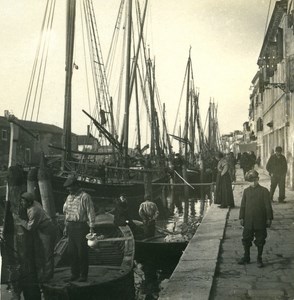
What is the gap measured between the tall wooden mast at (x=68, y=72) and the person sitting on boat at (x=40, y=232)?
954 centimetres

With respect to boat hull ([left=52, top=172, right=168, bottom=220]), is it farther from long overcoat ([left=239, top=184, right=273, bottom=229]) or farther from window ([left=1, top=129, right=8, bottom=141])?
window ([left=1, top=129, right=8, bottom=141])

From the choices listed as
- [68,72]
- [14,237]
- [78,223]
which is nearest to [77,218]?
[78,223]

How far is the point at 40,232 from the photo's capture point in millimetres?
7406

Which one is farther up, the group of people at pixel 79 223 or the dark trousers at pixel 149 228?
the group of people at pixel 79 223

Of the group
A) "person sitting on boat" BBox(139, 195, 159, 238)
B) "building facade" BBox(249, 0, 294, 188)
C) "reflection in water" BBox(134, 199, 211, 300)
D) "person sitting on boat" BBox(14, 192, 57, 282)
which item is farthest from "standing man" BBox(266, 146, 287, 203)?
"person sitting on boat" BBox(14, 192, 57, 282)

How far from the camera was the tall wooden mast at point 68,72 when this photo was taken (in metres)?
17.3

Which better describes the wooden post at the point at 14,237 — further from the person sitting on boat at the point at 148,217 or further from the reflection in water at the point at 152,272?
the person sitting on boat at the point at 148,217

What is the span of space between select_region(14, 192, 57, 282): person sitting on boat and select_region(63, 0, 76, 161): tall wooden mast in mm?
9544

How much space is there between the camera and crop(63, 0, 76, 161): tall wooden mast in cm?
1728

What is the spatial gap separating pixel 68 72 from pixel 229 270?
1296 centimetres

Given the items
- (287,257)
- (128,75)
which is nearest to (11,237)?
(287,257)

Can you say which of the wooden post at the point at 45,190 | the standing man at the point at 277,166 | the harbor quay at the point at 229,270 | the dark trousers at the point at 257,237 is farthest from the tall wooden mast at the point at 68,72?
the dark trousers at the point at 257,237

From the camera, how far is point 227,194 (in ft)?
44.0

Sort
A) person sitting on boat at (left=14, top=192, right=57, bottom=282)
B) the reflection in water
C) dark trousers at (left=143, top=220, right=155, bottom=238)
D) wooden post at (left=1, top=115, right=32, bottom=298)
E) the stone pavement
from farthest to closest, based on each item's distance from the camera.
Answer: dark trousers at (left=143, top=220, right=155, bottom=238) → the reflection in water → wooden post at (left=1, top=115, right=32, bottom=298) → person sitting on boat at (left=14, top=192, right=57, bottom=282) → the stone pavement
